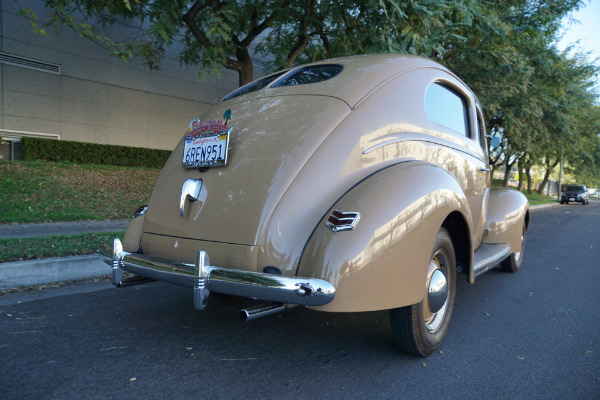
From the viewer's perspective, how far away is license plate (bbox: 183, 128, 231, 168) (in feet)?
8.95

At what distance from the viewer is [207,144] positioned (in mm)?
2832

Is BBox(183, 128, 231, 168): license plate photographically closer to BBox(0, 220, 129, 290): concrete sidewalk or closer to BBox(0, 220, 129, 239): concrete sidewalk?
BBox(0, 220, 129, 290): concrete sidewalk

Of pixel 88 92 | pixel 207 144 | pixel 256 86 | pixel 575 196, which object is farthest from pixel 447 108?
pixel 575 196

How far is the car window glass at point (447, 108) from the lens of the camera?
3.32 metres

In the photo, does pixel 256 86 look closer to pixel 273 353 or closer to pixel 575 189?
pixel 273 353

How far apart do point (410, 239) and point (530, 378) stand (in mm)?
1077

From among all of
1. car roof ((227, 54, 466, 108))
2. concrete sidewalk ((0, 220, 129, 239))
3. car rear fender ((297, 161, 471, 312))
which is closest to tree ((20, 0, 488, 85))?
concrete sidewalk ((0, 220, 129, 239))

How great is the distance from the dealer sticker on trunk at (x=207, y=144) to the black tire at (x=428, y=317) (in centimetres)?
145

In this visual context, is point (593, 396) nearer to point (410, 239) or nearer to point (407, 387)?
point (407, 387)

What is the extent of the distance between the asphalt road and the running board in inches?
17.4

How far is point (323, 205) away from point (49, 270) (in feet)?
10.8

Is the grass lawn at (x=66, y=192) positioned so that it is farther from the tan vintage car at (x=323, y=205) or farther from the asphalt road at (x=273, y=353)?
the tan vintage car at (x=323, y=205)

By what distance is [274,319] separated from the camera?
3.28 metres

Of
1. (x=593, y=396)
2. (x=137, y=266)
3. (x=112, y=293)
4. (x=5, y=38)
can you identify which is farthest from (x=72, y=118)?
(x=593, y=396)
